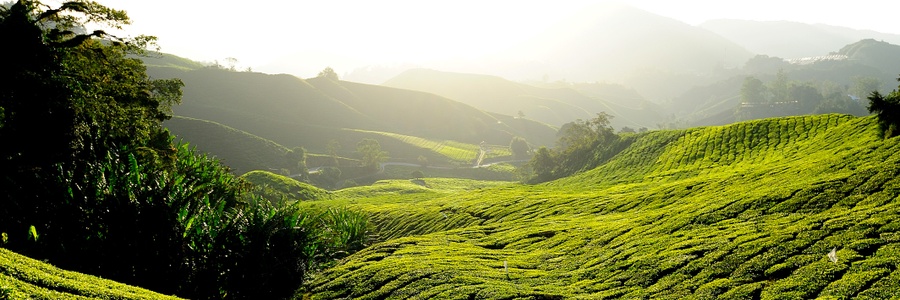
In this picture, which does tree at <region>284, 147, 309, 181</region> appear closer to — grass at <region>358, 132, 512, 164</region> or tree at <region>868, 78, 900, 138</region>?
grass at <region>358, 132, 512, 164</region>

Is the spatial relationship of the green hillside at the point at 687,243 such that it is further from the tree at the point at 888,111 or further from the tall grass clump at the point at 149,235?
the tall grass clump at the point at 149,235

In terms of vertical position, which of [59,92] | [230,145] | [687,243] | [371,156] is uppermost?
[59,92]

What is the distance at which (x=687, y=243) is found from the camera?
18.5 m

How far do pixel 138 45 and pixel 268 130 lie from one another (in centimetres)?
15877

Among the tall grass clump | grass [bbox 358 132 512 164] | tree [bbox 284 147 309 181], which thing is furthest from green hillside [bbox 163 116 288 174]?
the tall grass clump

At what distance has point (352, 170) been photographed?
14538cm

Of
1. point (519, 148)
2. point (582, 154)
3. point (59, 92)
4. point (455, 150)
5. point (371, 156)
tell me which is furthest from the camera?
point (519, 148)

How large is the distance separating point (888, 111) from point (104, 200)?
41.1m

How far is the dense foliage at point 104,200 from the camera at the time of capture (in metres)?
17.2

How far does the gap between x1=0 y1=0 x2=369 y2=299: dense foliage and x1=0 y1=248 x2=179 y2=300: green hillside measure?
455 centimetres

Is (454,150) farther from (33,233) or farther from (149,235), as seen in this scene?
(33,233)

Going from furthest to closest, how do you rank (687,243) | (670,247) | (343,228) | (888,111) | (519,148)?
(519,148), (343,228), (888,111), (670,247), (687,243)

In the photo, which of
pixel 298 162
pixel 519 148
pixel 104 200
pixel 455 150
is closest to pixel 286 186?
pixel 104 200

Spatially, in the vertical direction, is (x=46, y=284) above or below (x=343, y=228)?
above
